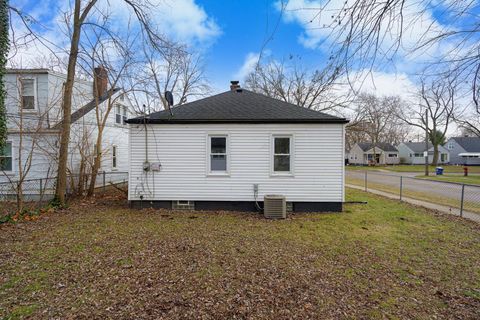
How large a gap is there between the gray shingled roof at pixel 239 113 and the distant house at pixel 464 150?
59.6 meters

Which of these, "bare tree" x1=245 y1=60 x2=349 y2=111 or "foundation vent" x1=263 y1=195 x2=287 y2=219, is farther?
Result: "bare tree" x1=245 y1=60 x2=349 y2=111

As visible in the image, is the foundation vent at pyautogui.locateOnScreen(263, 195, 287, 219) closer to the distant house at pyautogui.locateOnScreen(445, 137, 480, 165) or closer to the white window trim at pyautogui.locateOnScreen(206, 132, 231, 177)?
the white window trim at pyautogui.locateOnScreen(206, 132, 231, 177)

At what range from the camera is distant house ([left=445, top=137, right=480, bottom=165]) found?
162 feet

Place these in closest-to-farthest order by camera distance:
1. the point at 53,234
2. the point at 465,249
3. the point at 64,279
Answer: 1. the point at 64,279
2. the point at 465,249
3. the point at 53,234

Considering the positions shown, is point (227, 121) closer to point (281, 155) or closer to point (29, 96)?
point (281, 155)

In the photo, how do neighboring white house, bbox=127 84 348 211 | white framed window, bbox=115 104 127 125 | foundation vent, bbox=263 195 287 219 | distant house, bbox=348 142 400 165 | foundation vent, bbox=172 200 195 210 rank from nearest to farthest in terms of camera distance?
foundation vent, bbox=263 195 287 219 < neighboring white house, bbox=127 84 348 211 < foundation vent, bbox=172 200 195 210 < white framed window, bbox=115 104 127 125 < distant house, bbox=348 142 400 165

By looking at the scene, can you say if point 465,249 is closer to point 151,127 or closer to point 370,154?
point 151,127

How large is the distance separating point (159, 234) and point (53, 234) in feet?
8.42

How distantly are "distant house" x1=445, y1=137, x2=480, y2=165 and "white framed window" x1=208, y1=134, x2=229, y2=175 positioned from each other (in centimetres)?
6183

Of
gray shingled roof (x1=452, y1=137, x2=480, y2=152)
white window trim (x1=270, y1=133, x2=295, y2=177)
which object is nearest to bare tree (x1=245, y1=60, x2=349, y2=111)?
white window trim (x1=270, y1=133, x2=295, y2=177)

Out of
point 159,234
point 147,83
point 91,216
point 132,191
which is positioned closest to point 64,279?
point 159,234

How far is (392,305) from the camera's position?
2980 mm

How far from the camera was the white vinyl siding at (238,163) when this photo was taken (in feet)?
26.7

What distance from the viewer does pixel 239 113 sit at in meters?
8.54
